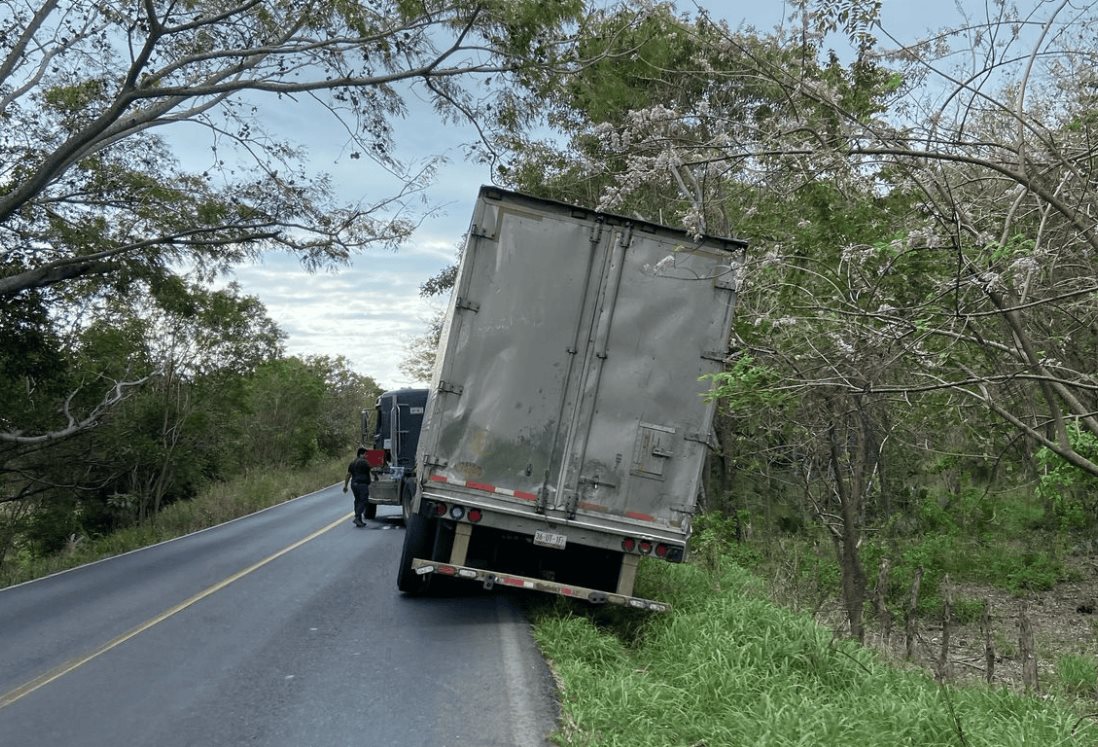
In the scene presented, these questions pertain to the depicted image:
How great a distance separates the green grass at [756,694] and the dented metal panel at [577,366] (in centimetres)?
114

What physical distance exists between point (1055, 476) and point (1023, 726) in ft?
9.73

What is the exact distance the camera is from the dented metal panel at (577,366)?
8.30 m

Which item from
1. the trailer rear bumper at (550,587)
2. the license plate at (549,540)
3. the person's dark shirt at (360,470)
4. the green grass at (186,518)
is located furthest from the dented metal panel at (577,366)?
the person's dark shirt at (360,470)

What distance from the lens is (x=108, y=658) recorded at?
298 inches

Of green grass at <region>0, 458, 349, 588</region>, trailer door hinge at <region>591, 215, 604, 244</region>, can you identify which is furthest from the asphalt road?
green grass at <region>0, 458, 349, 588</region>

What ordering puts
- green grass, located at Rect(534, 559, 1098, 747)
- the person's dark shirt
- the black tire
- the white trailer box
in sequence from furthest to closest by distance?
the person's dark shirt
the black tire
the white trailer box
green grass, located at Rect(534, 559, 1098, 747)

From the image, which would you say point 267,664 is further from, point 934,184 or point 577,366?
point 934,184

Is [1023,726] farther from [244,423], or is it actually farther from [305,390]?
[305,390]

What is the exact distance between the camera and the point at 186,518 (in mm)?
23078

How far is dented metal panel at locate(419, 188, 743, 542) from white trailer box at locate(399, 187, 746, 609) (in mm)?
13

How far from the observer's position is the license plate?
8164 millimetres

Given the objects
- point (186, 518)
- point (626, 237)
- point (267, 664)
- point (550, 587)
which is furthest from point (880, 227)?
point (186, 518)

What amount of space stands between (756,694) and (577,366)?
347cm

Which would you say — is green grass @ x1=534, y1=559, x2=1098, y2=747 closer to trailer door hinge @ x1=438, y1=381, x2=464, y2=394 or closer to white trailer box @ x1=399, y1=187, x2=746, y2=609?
white trailer box @ x1=399, y1=187, x2=746, y2=609
